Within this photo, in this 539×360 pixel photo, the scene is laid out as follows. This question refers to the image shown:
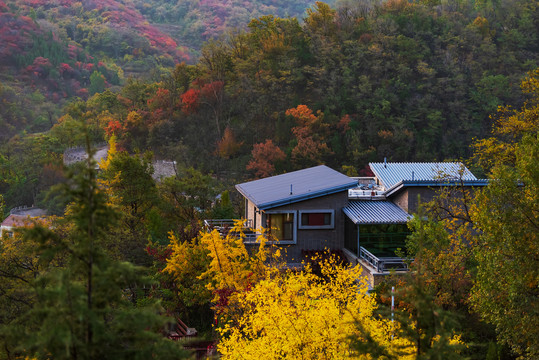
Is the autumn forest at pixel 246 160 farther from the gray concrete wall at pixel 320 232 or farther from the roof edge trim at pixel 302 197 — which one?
the roof edge trim at pixel 302 197

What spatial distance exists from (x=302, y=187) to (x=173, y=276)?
260 inches

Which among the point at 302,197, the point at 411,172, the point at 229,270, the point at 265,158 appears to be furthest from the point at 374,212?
the point at 265,158

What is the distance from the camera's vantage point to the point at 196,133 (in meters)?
45.7

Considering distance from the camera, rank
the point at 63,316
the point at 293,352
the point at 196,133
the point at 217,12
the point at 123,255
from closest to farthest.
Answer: the point at 63,316 < the point at 293,352 < the point at 123,255 < the point at 196,133 < the point at 217,12

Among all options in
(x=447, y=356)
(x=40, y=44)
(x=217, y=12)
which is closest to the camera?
(x=447, y=356)

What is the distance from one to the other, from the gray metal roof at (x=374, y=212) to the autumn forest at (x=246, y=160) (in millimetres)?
1901

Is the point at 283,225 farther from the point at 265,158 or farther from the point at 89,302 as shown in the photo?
the point at 265,158

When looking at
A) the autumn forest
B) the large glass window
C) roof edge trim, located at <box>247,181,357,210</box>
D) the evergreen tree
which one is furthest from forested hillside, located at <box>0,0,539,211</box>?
the evergreen tree

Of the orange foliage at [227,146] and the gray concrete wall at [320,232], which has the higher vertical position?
the orange foliage at [227,146]

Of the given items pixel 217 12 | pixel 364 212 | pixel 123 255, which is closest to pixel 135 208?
pixel 123 255

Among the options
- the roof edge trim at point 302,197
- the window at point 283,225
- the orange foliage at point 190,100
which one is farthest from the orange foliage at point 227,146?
the roof edge trim at point 302,197

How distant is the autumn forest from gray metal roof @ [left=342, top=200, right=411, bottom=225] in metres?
1.90

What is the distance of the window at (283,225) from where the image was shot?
69.7 feet

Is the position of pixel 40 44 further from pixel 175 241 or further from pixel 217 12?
pixel 175 241
